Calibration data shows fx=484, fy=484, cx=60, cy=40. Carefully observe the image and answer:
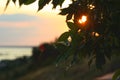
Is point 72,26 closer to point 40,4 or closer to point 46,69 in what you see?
Result: point 40,4

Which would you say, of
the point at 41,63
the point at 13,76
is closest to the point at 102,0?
the point at 13,76

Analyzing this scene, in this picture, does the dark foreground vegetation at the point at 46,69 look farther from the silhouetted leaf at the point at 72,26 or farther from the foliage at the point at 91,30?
the silhouetted leaf at the point at 72,26

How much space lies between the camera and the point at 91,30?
134 inches

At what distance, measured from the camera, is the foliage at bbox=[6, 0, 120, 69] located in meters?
3.31

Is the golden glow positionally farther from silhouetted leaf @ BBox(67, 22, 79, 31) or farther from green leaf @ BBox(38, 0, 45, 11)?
green leaf @ BBox(38, 0, 45, 11)

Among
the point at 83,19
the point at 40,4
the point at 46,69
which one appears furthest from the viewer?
the point at 46,69

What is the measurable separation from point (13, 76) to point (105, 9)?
22761 millimetres

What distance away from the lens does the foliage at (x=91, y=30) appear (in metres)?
3.31

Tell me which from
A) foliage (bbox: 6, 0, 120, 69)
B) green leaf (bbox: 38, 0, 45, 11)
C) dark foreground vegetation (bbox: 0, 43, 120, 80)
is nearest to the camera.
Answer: green leaf (bbox: 38, 0, 45, 11)

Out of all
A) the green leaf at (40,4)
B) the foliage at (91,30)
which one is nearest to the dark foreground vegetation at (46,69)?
the foliage at (91,30)

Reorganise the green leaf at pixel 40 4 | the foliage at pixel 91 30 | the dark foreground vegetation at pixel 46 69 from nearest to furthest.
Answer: the green leaf at pixel 40 4 → the foliage at pixel 91 30 → the dark foreground vegetation at pixel 46 69

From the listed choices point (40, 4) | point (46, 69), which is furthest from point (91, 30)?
point (46, 69)

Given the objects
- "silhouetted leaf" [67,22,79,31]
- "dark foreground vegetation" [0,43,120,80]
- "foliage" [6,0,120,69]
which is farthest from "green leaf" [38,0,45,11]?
"dark foreground vegetation" [0,43,120,80]

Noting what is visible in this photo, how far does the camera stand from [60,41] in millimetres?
3574
